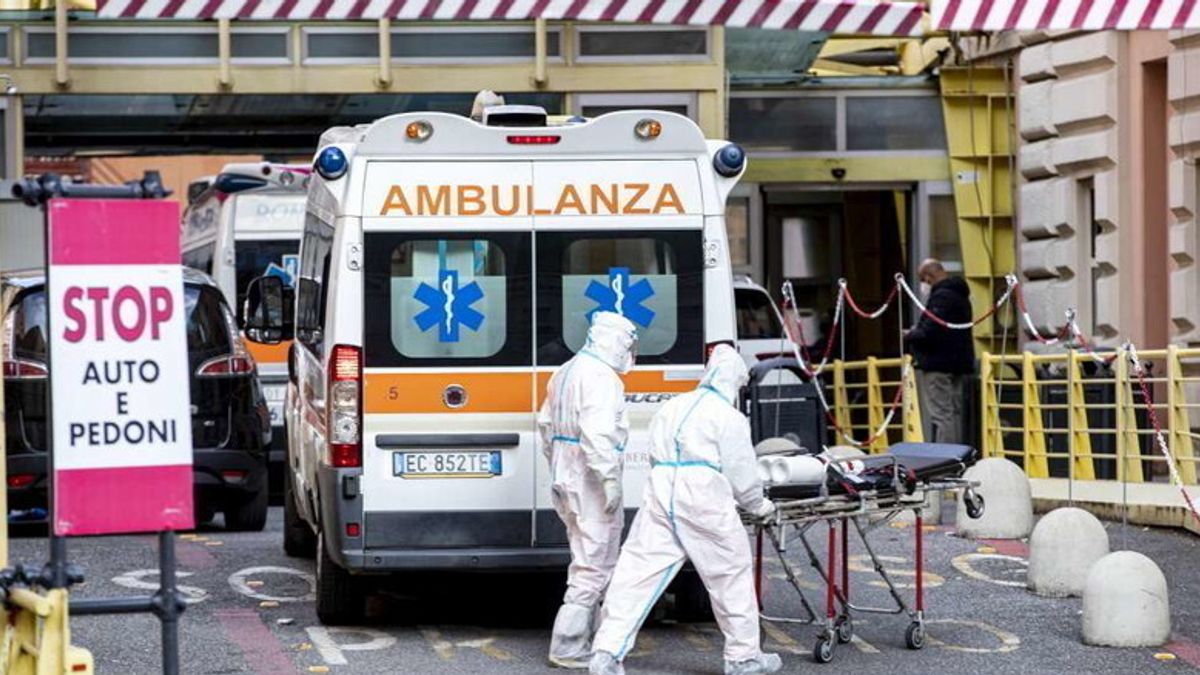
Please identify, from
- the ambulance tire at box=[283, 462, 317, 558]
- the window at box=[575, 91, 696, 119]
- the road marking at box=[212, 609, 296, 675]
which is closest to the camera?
the road marking at box=[212, 609, 296, 675]

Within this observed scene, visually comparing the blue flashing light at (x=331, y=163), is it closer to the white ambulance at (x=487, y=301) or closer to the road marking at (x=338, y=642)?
the white ambulance at (x=487, y=301)

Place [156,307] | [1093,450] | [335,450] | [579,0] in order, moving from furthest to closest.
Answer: [1093,450], [335,450], [579,0], [156,307]

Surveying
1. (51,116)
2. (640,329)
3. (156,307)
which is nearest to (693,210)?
(640,329)

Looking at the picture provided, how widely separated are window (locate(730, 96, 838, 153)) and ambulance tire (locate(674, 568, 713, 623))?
1399cm

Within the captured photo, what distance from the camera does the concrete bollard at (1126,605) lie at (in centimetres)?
1208

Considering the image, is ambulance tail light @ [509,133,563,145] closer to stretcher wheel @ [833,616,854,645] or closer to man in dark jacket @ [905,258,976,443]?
stretcher wheel @ [833,616,854,645]

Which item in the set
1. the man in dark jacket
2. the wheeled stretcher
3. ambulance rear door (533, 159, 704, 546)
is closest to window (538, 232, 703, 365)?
ambulance rear door (533, 159, 704, 546)

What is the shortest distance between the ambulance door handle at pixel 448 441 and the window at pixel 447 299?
13.6 inches

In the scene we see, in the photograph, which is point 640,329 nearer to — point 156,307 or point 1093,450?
point 156,307

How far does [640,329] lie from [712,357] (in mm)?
1222

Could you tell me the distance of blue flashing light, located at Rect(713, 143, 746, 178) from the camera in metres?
12.5

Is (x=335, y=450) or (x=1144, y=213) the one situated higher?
(x=1144, y=213)

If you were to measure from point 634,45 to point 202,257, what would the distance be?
4566 millimetres

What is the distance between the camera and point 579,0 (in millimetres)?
9555
